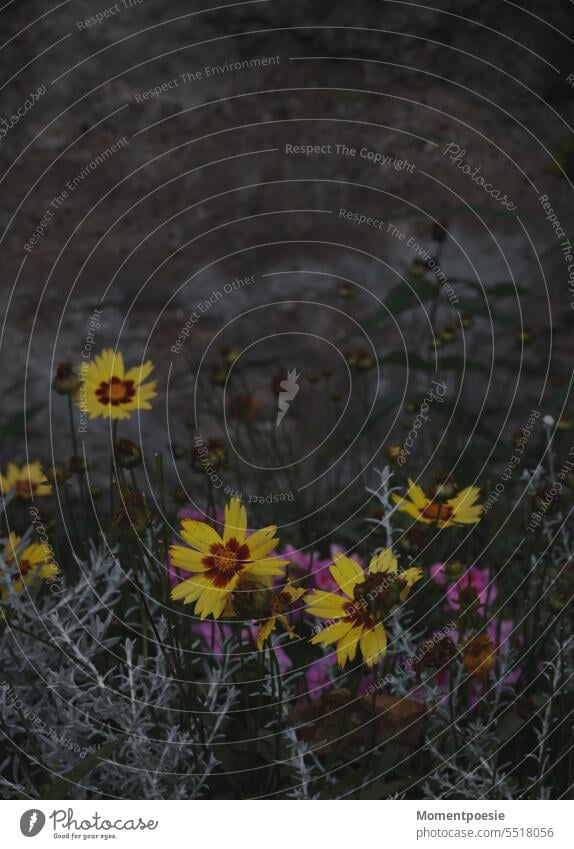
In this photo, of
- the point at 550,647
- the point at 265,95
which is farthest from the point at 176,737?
the point at 265,95

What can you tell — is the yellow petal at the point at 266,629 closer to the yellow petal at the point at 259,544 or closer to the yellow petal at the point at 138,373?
the yellow petal at the point at 259,544

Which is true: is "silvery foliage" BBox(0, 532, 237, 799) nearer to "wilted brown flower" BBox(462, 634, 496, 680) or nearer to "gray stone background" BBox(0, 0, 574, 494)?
"wilted brown flower" BBox(462, 634, 496, 680)

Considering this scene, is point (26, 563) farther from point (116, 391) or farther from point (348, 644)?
point (348, 644)

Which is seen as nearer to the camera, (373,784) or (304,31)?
(373,784)

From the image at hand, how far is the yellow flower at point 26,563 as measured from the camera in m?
1.15

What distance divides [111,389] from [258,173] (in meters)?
1.22

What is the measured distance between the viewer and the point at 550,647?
121 cm

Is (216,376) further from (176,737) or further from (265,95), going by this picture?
(265,95)

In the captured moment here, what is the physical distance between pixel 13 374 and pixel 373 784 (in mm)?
1556

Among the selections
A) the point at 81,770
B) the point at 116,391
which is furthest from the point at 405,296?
the point at 81,770

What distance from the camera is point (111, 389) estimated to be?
124cm

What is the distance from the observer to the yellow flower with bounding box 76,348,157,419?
1206 mm
